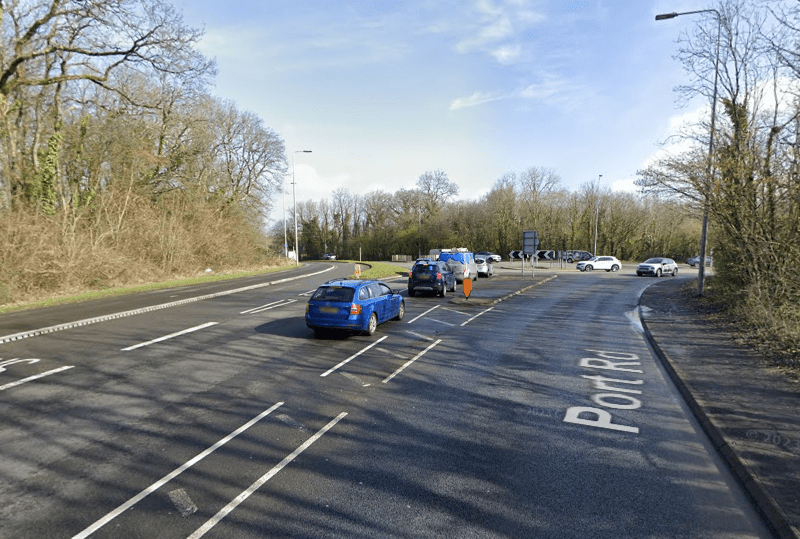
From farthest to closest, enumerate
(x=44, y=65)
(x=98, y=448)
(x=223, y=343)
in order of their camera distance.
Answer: (x=44, y=65), (x=223, y=343), (x=98, y=448)

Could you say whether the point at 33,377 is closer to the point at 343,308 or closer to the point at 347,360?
the point at 347,360

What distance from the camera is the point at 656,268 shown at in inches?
1441

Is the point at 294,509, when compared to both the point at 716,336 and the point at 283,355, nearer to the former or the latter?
the point at 283,355

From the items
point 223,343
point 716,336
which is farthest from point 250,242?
point 716,336

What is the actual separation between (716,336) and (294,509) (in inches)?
460

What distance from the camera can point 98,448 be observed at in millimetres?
5289

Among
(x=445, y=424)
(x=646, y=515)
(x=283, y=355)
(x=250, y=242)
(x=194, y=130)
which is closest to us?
(x=646, y=515)

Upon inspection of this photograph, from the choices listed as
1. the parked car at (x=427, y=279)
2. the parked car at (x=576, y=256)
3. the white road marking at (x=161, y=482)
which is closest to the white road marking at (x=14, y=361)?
the white road marking at (x=161, y=482)

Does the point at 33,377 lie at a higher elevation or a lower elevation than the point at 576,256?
lower

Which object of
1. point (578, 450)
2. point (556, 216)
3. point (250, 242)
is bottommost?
point (578, 450)

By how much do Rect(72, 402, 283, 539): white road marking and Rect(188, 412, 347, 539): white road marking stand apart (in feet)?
2.84

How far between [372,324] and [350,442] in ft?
20.9

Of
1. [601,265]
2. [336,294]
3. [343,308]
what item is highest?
[336,294]

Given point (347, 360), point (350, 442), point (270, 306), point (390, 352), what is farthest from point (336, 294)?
point (270, 306)
